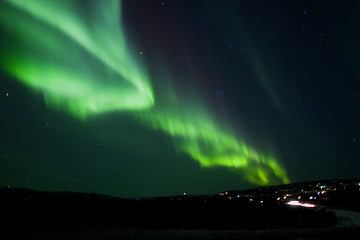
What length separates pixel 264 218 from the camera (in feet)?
103

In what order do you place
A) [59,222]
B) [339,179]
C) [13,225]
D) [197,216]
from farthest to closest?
[339,179] < [197,216] < [59,222] < [13,225]

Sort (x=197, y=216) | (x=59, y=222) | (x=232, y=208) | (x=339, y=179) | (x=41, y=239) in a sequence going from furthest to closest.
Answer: (x=339, y=179) < (x=232, y=208) < (x=197, y=216) < (x=59, y=222) < (x=41, y=239)

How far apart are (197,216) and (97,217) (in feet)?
34.2

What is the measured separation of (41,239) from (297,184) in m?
141

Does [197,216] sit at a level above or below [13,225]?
below

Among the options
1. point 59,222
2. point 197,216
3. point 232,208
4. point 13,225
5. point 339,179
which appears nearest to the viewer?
point 13,225

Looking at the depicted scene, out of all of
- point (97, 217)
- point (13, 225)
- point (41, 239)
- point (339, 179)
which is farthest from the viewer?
point (339, 179)

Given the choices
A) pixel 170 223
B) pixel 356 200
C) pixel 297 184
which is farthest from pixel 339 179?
pixel 170 223

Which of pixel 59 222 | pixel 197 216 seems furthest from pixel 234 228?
pixel 59 222

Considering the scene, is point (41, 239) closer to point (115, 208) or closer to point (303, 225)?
point (115, 208)

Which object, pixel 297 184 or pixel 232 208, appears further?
pixel 297 184

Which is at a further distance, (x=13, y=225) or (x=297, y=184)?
(x=297, y=184)

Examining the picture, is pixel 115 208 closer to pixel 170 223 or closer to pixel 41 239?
pixel 170 223

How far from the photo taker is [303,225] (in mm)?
28672
